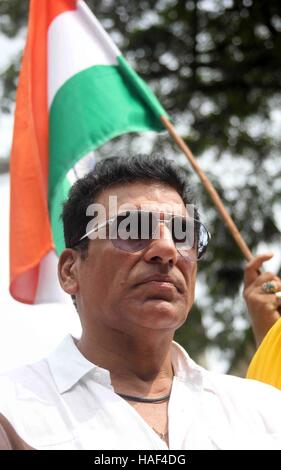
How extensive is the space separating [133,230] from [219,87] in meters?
5.93

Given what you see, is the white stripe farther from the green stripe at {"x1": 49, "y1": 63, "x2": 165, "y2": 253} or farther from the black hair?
the black hair

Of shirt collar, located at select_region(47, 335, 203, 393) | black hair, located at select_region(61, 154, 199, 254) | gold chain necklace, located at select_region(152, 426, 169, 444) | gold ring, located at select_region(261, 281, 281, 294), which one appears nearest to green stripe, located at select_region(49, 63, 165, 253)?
gold ring, located at select_region(261, 281, 281, 294)

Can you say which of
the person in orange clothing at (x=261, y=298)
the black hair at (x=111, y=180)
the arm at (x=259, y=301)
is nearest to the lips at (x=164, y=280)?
the black hair at (x=111, y=180)

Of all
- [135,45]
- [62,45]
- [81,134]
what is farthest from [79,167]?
[135,45]

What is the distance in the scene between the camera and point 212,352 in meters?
9.77

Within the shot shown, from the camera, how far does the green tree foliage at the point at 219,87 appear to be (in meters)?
7.76

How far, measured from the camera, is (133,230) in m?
2.24

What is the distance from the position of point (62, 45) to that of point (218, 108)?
3.46m

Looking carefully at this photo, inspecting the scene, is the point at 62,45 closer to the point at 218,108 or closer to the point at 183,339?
the point at 218,108

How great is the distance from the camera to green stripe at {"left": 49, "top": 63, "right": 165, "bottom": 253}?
4.48 meters

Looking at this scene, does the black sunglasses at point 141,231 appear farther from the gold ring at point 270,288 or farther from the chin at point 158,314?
the gold ring at point 270,288

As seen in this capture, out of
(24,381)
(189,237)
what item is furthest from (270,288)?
(24,381)

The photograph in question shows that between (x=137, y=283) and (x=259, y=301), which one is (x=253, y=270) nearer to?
(x=259, y=301)

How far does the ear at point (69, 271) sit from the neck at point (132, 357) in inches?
6.7
